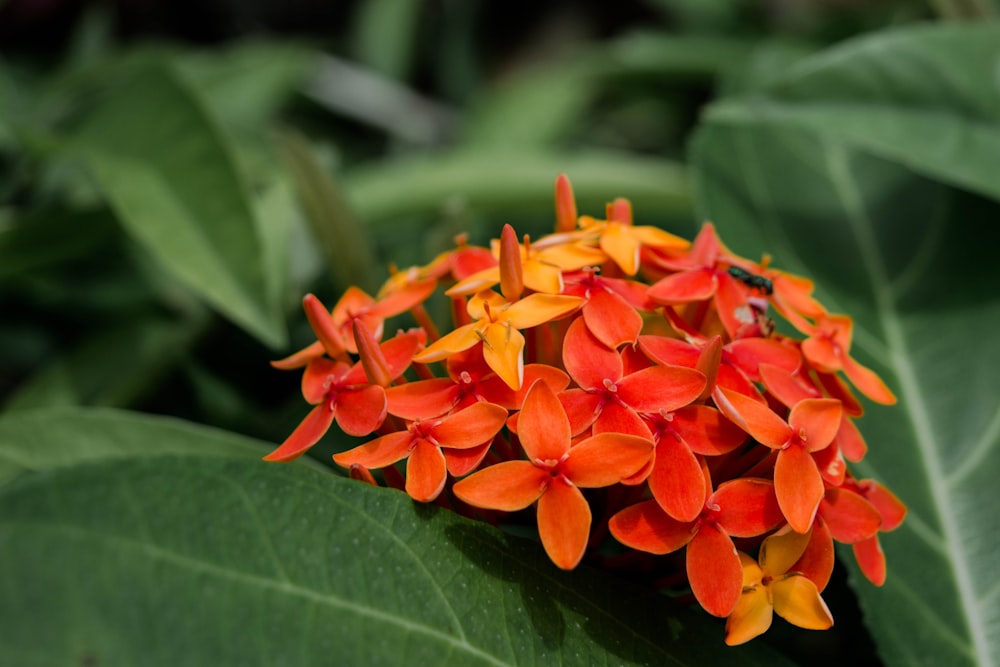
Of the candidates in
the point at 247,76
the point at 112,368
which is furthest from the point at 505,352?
the point at 247,76

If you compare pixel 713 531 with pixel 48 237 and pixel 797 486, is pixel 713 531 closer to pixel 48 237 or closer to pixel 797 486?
pixel 797 486

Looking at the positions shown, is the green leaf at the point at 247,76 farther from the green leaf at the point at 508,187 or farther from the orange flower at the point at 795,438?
the orange flower at the point at 795,438

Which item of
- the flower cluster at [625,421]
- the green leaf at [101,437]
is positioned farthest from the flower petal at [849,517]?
the green leaf at [101,437]

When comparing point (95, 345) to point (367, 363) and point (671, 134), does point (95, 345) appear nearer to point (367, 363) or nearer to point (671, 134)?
point (367, 363)

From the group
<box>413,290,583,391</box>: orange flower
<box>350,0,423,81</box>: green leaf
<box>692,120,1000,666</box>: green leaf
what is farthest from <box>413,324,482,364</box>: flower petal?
<box>350,0,423,81</box>: green leaf

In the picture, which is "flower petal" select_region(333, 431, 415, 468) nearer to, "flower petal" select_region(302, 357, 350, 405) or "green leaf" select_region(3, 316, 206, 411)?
"flower petal" select_region(302, 357, 350, 405)

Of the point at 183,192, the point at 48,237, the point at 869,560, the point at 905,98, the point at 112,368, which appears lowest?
the point at 112,368
